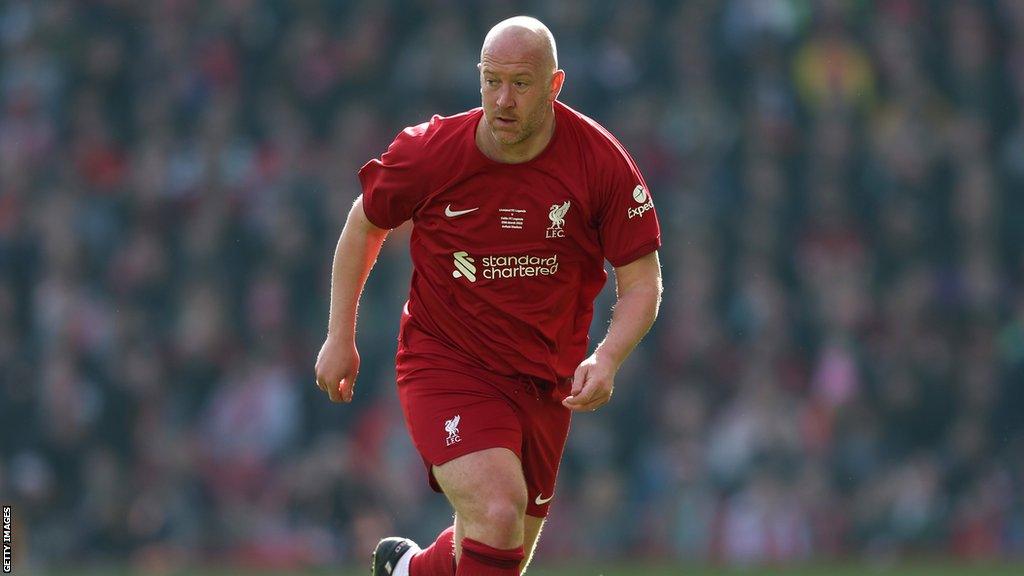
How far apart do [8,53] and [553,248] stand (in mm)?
9811

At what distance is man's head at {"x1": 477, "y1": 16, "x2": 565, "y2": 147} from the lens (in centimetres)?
629

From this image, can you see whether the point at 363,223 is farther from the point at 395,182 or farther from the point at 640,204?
the point at 640,204

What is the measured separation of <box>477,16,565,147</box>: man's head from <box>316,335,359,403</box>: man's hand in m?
0.98

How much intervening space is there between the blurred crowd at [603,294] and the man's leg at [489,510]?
669cm

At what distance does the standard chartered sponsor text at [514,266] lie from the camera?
257 inches

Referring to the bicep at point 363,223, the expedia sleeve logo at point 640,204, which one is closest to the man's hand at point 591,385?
the expedia sleeve logo at point 640,204

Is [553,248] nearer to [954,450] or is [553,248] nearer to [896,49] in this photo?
[954,450]

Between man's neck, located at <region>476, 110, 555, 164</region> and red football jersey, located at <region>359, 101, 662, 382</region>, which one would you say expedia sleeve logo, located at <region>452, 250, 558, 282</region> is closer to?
red football jersey, located at <region>359, 101, 662, 382</region>

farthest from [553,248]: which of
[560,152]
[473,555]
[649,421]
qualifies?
[649,421]

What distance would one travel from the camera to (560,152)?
6543 millimetres

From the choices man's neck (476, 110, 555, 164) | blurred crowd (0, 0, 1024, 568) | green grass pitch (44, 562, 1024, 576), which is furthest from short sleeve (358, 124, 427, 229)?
blurred crowd (0, 0, 1024, 568)

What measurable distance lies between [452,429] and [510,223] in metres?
0.77

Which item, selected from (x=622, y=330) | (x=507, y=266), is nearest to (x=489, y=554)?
(x=622, y=330)

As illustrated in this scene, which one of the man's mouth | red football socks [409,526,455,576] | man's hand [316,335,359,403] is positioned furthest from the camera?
red football socks [409,526,455,576]
